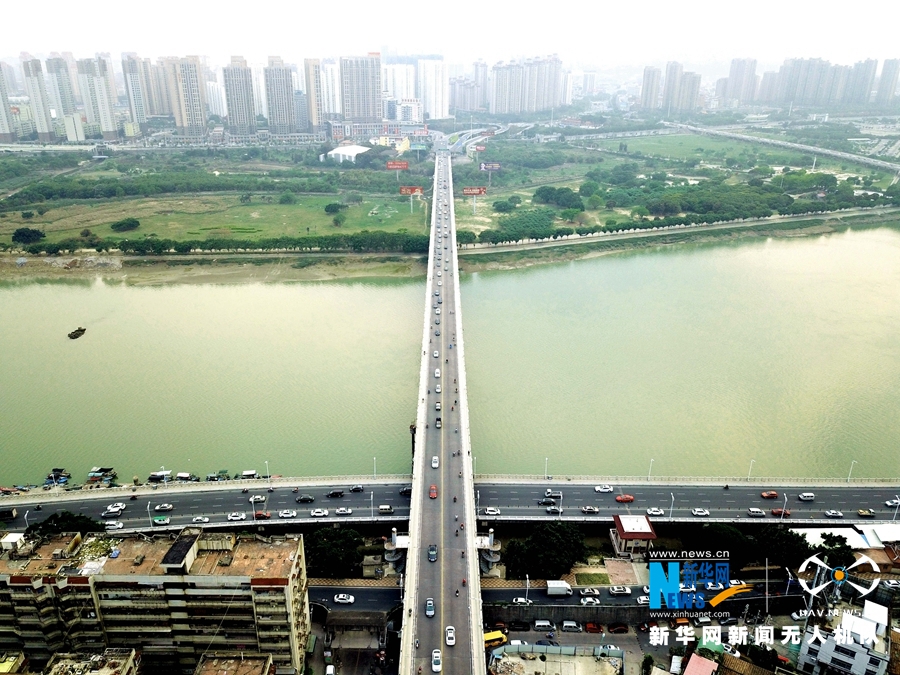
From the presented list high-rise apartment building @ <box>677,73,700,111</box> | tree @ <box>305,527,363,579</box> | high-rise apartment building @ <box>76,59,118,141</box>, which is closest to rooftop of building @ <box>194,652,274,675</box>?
tree @ <box>305,527,363,579</box>

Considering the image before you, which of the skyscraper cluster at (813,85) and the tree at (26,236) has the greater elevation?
the skyscraper cluster at (813,85)

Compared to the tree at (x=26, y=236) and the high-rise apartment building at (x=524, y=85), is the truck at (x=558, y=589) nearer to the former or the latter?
the tree at (x=26, y=236)

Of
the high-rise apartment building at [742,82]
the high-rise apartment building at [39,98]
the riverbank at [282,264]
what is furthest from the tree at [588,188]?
the high-rise apartment building at [742,82]

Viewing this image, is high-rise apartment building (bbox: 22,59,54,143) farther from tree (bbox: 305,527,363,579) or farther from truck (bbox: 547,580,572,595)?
truck (bbox: 547,580,572,595)

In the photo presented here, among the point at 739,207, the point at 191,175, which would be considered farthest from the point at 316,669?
the point at 191,175

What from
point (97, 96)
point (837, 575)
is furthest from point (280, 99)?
point (837, 575)

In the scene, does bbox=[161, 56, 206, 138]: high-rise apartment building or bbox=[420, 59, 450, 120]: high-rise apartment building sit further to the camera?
bbox=[420, 59, 450, 120]: high-rise apartment building

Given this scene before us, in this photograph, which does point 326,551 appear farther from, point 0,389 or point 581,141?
point 581,141
